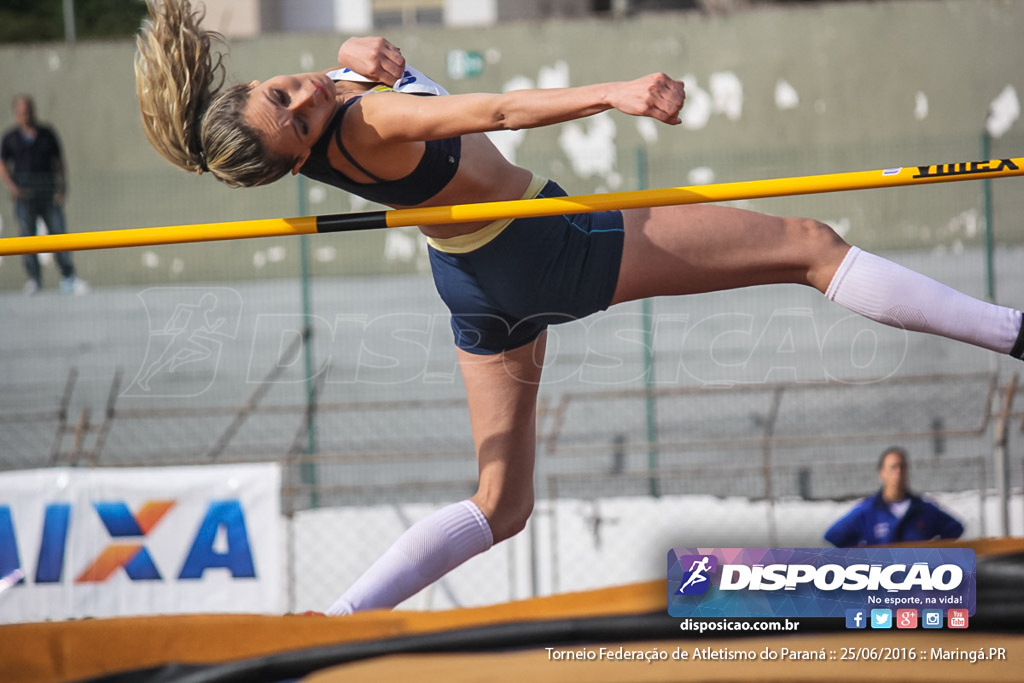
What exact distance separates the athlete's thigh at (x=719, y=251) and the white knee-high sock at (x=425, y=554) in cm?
75

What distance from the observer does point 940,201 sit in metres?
6.92

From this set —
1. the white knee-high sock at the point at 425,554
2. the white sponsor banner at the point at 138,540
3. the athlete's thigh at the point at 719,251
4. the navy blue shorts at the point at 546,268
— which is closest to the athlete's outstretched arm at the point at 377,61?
the navy blue shorts at the point at 546,268

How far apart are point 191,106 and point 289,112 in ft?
0.77

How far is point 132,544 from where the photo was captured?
16.0ft

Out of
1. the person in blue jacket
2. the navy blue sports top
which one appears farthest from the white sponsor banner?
the navy blue sports top

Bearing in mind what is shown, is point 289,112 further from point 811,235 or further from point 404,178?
point 811,235

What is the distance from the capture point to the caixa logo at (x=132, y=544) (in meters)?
4.82

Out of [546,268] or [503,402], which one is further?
[503,402]

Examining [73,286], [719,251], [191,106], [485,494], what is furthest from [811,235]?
[73,286]

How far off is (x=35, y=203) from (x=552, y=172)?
3.40 m

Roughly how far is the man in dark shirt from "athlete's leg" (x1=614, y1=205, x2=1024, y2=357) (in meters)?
4.30

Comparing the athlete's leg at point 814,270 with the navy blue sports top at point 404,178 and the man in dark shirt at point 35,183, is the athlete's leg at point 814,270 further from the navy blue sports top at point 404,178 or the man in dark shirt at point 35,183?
the man in dark shirt at point 35,183

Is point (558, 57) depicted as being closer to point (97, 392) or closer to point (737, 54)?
point (737, 54)

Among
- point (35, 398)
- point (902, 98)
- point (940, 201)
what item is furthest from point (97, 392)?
point (902, 98)
